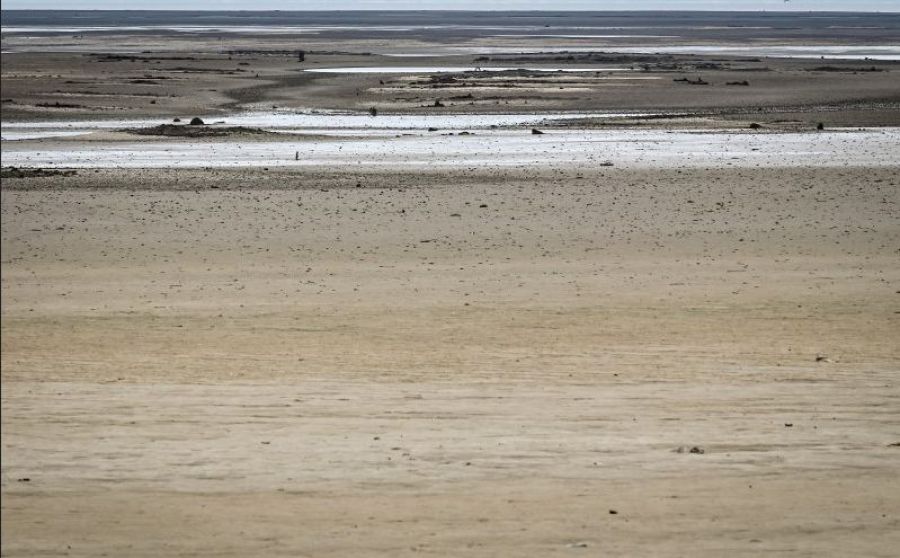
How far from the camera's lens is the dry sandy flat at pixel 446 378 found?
6113 mm

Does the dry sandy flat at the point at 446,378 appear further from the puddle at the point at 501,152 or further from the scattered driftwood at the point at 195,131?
the scattered driftwood at the point at 195,131

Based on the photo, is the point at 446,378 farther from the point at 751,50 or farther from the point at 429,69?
the point at 751,50

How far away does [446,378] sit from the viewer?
9.33 m

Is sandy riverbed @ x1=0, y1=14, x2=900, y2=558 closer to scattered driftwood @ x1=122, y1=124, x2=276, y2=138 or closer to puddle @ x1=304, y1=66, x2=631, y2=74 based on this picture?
scattered driftwood @ x1=122, y1=124, x2=276, y2=138

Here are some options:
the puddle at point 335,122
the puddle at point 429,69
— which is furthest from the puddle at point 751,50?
the puddle at point 335,122

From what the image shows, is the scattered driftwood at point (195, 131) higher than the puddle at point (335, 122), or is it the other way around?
the scattered driftwood at point (195, 131)

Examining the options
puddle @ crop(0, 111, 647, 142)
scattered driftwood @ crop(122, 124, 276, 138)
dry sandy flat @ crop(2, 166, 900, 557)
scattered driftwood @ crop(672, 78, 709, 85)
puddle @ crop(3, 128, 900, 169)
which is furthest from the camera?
scattered driftwood @ crop(672, 78, 709, 85)

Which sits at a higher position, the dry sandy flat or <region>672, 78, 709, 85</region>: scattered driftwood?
the dry sandy flat

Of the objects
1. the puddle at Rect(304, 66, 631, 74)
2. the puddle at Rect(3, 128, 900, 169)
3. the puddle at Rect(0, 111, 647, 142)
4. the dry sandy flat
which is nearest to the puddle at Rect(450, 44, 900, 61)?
the puddle at Rect(304, 66, 631, 74)

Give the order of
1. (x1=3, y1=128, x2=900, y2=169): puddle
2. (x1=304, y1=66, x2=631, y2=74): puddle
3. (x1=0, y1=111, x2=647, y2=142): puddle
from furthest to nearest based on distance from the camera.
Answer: (x1=304, y1=66, x2=631, y2=74): puddle
(x1=0, y1=111, x2=647, y2=142): puddle
(x1=3, y1=128, x2=900, y2=169): puddle

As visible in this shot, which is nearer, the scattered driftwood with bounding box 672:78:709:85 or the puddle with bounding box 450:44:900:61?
the scattered driftwood with bounding box 672:78:709:85

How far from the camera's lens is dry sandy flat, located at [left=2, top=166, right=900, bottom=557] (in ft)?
20.1

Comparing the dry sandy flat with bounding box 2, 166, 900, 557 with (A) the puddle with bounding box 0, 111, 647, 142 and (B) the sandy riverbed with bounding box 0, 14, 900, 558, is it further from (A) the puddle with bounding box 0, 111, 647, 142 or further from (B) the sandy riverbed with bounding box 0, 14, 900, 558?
(A) the puddle with bounding box 0, 111, 647, 142

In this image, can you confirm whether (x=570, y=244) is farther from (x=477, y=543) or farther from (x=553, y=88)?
(x=553, y=88)
